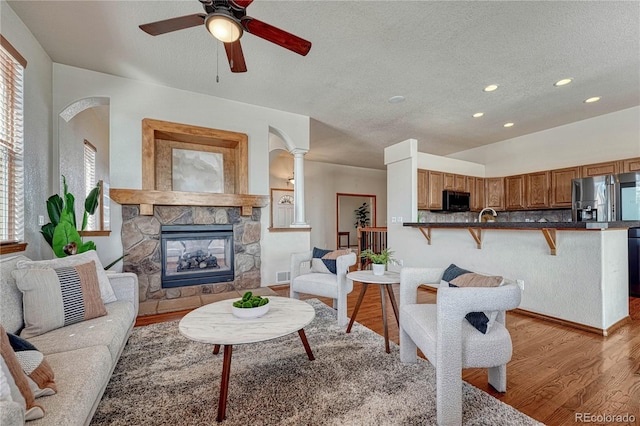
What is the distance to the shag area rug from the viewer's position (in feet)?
4.76

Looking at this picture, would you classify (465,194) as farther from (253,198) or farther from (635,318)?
(253,198)

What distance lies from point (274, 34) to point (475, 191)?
5577mm

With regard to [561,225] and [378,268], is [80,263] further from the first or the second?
[561,225]

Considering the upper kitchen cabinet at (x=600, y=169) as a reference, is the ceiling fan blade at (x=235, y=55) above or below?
above

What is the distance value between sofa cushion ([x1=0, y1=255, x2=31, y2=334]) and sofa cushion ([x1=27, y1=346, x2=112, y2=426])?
0.43 metres

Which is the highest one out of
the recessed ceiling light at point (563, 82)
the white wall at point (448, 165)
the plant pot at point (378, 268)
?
the recessed ceiling light at point (563, 82)

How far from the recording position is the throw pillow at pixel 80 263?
1831 mm

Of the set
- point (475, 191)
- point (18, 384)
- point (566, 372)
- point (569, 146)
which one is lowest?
point (566, 372)

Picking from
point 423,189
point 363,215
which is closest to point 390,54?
point 423,189

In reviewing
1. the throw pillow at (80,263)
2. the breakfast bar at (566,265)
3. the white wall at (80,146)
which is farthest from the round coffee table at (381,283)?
the white wall at (80,146)

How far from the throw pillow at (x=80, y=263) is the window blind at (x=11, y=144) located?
0.56 metres

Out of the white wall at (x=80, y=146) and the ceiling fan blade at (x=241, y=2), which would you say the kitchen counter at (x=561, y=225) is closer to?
the ceiling fan blade at (x=241, y=2)

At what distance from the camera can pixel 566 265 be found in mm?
2773

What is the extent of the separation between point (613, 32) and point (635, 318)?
9.57ft
